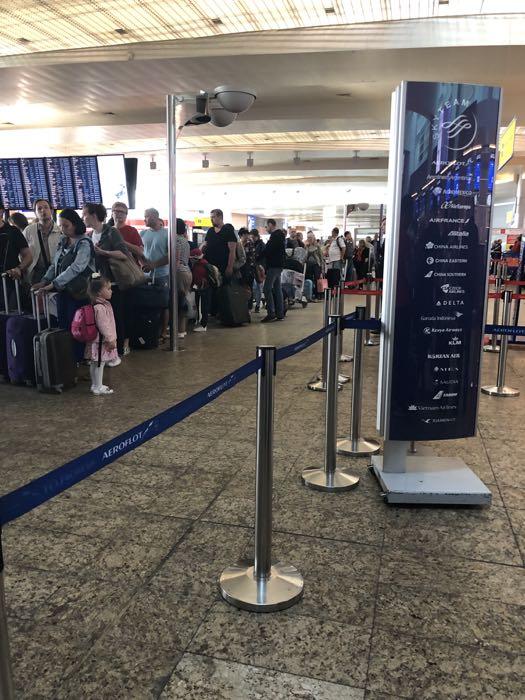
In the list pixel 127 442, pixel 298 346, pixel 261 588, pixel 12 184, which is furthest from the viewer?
pixel 12 184

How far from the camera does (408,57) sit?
8281 mm

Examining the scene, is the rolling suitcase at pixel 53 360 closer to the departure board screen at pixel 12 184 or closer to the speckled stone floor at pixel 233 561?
the speckled stone floor at pixel 233 561

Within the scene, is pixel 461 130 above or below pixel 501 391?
above

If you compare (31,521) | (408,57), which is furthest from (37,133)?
(31,521)

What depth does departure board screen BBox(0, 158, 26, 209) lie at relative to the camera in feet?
34.9

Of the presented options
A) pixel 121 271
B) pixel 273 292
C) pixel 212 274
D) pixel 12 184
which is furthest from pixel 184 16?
pixel 12 184

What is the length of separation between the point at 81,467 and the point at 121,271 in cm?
519

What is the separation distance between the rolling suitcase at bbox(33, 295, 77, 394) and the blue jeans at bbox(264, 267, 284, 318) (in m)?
5.18

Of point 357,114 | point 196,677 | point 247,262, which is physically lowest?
point 196,677

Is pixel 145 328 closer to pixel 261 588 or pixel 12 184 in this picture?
pixel 12 184

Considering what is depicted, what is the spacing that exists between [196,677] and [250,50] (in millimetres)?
8491

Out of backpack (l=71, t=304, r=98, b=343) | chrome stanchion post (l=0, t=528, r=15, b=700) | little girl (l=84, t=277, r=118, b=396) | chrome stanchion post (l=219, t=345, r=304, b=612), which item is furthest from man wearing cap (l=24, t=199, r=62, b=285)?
chrome stanchion post (l=0, t=528, r=15, b=700)

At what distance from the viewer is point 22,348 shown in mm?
5422

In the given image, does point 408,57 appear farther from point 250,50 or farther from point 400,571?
point 400,571
